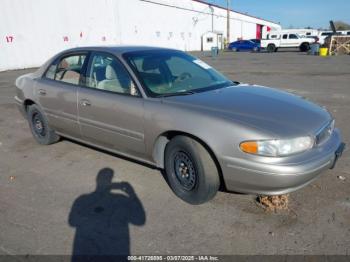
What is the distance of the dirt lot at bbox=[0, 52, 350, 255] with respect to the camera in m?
2.84

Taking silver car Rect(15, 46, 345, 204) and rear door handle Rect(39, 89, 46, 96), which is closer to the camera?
silver car Rect(15, 46, 345, 204)

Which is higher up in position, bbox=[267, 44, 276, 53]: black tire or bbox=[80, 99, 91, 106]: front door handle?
bbox=[267, 44, 276, 53]: black tire

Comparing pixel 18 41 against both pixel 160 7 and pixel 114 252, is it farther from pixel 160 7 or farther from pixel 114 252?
pixel 114 252

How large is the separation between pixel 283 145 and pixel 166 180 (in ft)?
5.25

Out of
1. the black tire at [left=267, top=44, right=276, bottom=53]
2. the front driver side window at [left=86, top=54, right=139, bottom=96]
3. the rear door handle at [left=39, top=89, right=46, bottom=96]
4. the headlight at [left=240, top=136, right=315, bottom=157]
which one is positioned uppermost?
the black tire at [left=267, top=44, right=276, bottom=53]

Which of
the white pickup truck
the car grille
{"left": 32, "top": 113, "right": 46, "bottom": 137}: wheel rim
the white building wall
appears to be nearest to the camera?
the car grille

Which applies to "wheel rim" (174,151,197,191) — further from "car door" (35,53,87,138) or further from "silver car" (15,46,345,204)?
"car door" (35,53,87,138)

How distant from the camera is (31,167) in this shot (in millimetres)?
4664

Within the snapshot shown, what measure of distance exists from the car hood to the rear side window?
5.32 ft

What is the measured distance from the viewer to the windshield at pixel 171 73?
3889mm

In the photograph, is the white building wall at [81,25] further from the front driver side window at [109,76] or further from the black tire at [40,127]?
the front driver side window at [109,76]

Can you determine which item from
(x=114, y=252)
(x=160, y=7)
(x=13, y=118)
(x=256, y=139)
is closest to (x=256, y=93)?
(x=256, y=139)

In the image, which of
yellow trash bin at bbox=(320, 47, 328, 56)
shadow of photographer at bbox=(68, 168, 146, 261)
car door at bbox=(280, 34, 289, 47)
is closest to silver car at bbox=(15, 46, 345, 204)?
shadow of photographer at bbox=(68, 168, 146, 261)

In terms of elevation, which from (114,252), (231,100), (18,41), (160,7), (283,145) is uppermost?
(160,7)
